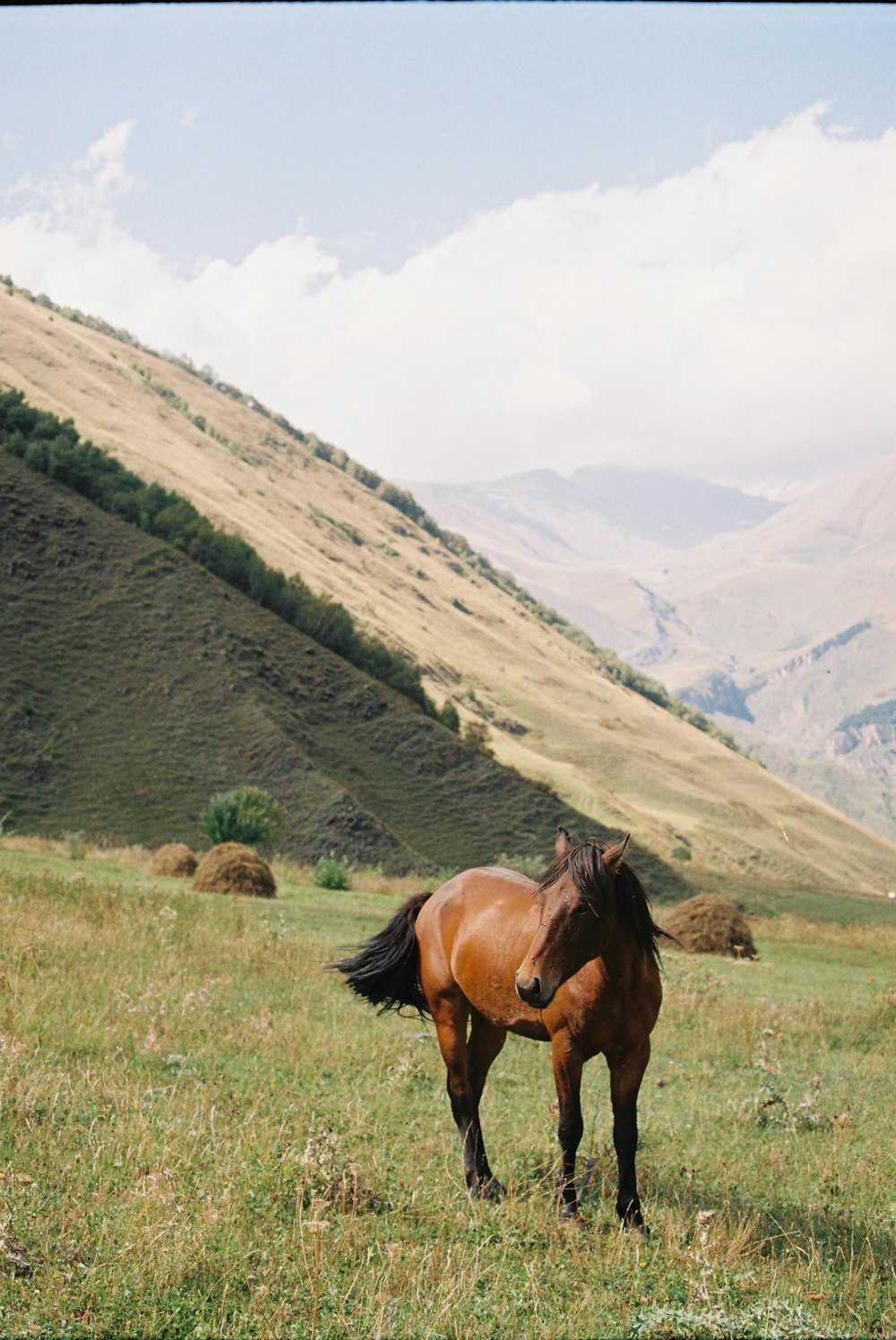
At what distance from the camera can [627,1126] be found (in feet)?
22.6

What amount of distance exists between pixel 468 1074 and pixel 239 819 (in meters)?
32.8

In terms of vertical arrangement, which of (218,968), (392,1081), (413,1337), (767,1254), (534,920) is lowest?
(218,968)

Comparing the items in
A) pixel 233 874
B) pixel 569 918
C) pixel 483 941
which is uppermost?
pixel 569 918

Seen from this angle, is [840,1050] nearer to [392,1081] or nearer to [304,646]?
[392,1081]

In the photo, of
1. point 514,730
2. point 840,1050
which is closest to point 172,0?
point 840,1050

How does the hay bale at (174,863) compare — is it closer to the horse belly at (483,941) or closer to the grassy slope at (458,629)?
the horse belly at (483,941)

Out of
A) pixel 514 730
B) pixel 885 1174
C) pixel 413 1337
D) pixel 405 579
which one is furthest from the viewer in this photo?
pixel 405 579

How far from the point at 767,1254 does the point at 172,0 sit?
288 inches

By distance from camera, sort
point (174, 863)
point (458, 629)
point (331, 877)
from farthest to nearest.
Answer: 1. point (458, 629)
2. point (331, 877)
3. point (174, 863)

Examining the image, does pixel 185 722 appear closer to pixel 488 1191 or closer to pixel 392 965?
pixel 392 965

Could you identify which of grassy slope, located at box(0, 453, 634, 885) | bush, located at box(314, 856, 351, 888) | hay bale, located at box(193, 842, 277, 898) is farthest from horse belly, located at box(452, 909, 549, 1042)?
grassy slope, located at box(0, 453, 634, 885)

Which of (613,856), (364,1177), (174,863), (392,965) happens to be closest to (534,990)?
(613,856)

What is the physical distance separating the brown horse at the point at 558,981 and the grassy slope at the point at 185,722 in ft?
123

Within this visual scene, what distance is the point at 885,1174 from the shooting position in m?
8.89
